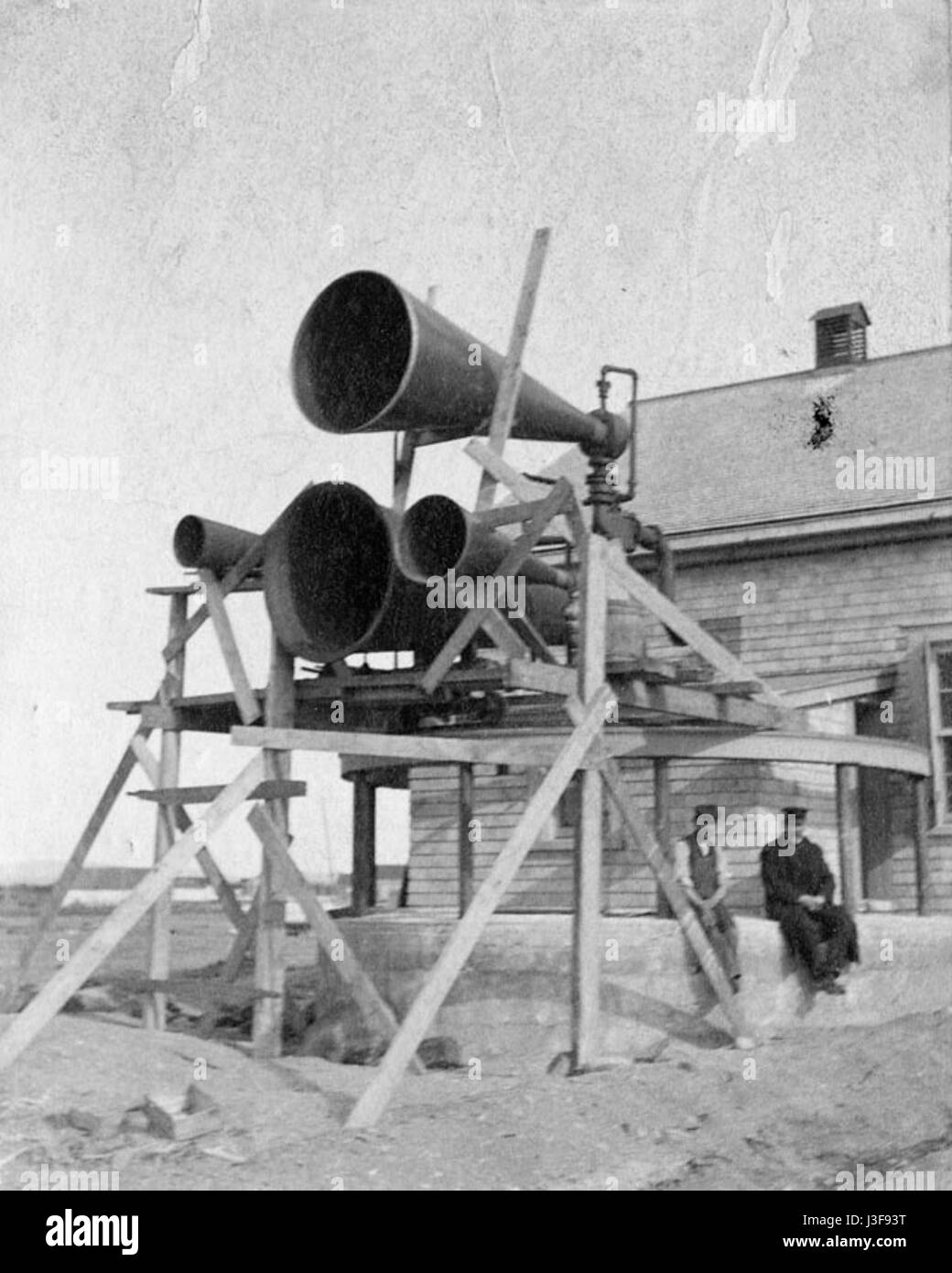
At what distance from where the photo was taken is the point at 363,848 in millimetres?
12508

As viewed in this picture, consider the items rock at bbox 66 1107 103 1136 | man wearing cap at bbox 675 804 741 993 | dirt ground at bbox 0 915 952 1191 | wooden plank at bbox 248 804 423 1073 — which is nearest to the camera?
dirt ground at bbox 0 915 952 1191

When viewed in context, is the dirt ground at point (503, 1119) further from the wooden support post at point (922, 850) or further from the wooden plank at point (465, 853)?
the wooden support post at point (922, 850)

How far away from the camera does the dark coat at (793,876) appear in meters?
10.3

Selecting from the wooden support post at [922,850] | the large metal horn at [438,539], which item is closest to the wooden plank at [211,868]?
the large metal horn at [438,539]

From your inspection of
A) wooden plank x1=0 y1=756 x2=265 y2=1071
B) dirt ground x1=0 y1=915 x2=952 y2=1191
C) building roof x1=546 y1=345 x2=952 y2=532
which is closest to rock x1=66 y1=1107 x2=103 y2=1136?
dirt ground x1=0 y1=915 x2=952 y2=1191

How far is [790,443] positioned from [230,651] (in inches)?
321

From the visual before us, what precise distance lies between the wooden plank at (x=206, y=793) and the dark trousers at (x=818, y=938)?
3.66 m

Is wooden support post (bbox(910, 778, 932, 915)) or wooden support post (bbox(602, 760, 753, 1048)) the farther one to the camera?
wooden support post (bbox(910, 778, 932, 915))

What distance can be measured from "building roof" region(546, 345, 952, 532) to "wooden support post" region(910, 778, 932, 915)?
263 cm

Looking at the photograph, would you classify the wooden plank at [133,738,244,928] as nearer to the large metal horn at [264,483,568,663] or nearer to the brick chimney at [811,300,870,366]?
the large metal horn at [264,483,568,663]

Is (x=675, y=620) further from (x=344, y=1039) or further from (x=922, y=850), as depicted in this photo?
(x=922, y=850)

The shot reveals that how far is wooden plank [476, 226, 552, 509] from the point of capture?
8578 millimetres

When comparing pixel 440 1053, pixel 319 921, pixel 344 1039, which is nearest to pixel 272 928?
pixel 319 921
